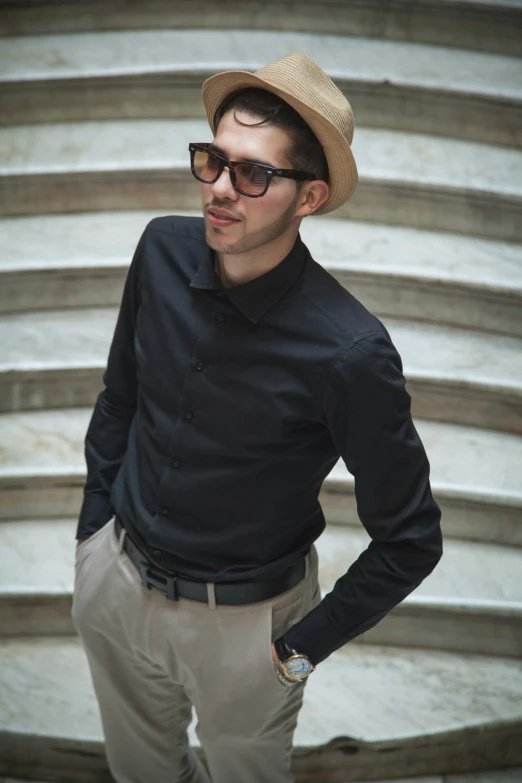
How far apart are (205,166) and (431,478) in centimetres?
147

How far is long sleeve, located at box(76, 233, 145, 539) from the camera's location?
71.9 inches

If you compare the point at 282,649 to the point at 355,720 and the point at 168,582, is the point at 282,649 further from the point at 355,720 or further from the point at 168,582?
the point at 355,720

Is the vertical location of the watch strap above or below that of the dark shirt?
below

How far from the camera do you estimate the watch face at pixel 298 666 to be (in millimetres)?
1621

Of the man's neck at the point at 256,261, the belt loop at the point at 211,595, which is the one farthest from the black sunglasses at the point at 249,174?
the belt loop at the point at 211,595

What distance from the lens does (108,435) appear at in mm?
1886

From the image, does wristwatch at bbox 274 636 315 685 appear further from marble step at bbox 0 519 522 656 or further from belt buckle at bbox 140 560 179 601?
marble step at bbox 0 519 522 656

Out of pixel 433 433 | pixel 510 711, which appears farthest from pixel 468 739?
pixel 433 433

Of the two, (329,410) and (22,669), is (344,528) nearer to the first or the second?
(22,669)

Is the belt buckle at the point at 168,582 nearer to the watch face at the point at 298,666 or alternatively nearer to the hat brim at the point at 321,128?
the watch face at the point at 298,666

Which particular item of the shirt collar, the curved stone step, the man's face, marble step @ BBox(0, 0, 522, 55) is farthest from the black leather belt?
marble step @ BBox(0, 0, 522, 55)

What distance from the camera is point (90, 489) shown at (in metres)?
1.89

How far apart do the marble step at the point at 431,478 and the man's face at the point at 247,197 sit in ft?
4.32

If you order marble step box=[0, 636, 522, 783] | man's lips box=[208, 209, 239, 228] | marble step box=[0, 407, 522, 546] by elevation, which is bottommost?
marble step box=[0, 636, 522, 783]
